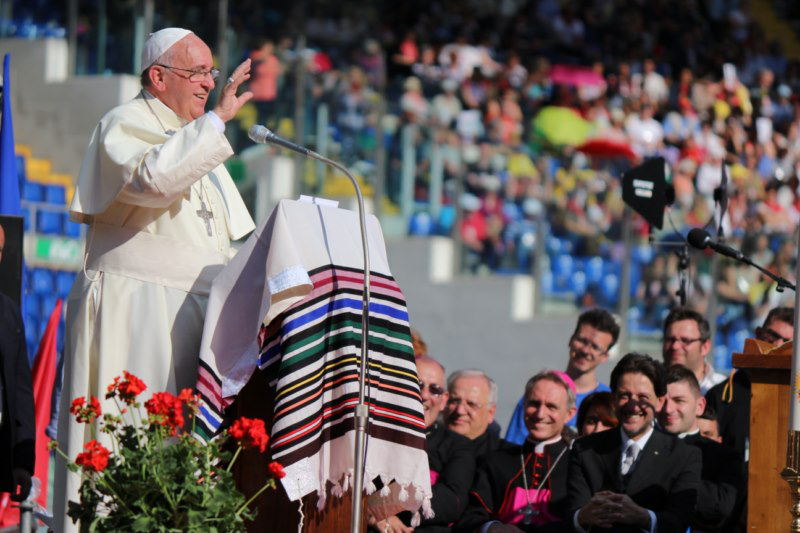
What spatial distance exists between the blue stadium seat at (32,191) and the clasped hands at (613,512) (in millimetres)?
7514

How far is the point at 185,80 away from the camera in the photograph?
15.5ft

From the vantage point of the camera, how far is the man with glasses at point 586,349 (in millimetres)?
7191

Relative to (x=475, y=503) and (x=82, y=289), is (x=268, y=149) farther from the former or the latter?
(x=82, y=289)

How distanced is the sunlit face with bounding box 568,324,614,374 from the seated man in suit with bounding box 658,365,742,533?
2.73 ft

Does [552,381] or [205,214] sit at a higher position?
[205,214]

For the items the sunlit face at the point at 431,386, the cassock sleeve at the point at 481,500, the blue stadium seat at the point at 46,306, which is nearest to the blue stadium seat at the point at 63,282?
the blue stadium seat at the point at 46,306

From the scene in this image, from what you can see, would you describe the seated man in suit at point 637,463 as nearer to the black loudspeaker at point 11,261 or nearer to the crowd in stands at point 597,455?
the crowd in stands at point 597,455

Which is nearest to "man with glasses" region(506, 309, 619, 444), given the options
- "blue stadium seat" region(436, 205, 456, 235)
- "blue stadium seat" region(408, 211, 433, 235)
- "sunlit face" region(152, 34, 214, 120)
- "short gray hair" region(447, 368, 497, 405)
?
"short gray hair" region(447, 368, 497, 405)

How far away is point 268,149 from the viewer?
12492 mm

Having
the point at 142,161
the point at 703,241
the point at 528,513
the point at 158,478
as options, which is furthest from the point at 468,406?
the point at 158,478

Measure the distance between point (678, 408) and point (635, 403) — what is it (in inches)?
23.0

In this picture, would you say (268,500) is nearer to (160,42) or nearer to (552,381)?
(160,42)

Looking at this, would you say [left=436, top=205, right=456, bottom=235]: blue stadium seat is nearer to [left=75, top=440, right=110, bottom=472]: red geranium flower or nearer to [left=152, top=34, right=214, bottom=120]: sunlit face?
[left=152, top=34, right=214, bottom=120]: sunlit face

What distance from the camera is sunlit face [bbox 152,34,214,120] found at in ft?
15.4
